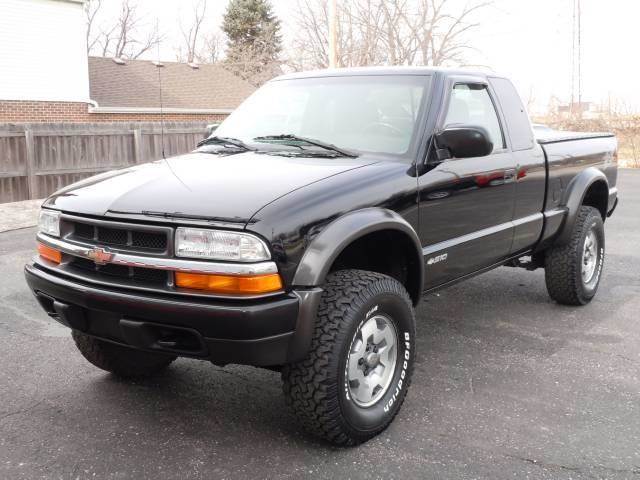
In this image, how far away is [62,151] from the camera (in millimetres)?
14328

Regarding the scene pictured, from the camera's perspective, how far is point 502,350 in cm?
466

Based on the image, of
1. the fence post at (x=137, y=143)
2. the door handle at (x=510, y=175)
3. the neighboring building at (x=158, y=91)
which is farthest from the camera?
the neighboring building at (x=158, y=91)

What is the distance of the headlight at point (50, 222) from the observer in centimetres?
341

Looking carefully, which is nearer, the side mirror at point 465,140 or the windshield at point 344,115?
the side mirror at point 465,140

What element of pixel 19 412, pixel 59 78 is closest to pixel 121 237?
pixel 19 412

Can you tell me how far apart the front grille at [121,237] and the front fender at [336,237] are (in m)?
0.63

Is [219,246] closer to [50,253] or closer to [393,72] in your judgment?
[50,253]

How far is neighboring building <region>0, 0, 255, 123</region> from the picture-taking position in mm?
18312

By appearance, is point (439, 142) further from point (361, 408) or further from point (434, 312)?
point (434, 312)

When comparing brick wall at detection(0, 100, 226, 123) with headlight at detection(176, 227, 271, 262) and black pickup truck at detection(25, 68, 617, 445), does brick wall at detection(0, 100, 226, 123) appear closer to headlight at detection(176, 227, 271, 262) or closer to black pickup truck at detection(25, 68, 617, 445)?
black pickup truck at detection(25, 68, 617, 445)

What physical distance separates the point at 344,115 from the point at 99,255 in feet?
5.90

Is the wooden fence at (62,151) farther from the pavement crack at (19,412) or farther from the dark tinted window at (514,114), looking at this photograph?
the pavement crack at (19,412)

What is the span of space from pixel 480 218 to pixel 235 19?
39.3 metres

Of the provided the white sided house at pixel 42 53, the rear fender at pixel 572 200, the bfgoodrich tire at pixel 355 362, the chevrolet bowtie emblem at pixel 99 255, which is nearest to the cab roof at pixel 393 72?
the rear fender at pixel 572 200
